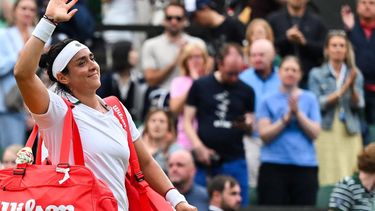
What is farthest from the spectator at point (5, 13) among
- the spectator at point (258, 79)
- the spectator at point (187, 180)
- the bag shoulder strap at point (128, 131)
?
the bag shoulder strap at point (128, 131)

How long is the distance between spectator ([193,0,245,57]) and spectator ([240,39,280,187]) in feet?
3.56

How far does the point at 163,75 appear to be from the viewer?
40.8 feet

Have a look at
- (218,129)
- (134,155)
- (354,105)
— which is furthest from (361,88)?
(134,155)

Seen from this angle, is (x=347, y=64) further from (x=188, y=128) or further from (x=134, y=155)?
(x=134, y=155)

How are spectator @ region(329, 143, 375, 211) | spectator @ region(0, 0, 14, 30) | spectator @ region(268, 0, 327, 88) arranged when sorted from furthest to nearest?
spectator @ region(268, 0, 327, 88) → spectator @ region(0, 0, 14, 30) → spectator @ region(329, 143, 375, 211)

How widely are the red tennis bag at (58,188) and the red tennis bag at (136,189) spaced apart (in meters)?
0.46

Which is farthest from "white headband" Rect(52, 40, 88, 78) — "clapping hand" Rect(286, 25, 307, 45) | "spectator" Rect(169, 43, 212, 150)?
"clapping hand" Rect(286, 25, 307, 45)

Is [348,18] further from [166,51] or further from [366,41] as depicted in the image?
[166,51]

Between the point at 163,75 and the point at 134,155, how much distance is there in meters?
5.85

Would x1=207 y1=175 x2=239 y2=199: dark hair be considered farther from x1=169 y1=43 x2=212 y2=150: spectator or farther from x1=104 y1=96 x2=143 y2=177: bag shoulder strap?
x1=104 y1=96 x2=143 y2=177: bag shoulder strap

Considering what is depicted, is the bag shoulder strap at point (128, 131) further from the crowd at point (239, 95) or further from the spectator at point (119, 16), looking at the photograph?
the spectator at point (119, 16)

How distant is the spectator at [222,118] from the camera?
11.2 m

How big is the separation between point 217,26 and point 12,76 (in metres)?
2.44

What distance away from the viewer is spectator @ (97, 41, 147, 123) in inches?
478
